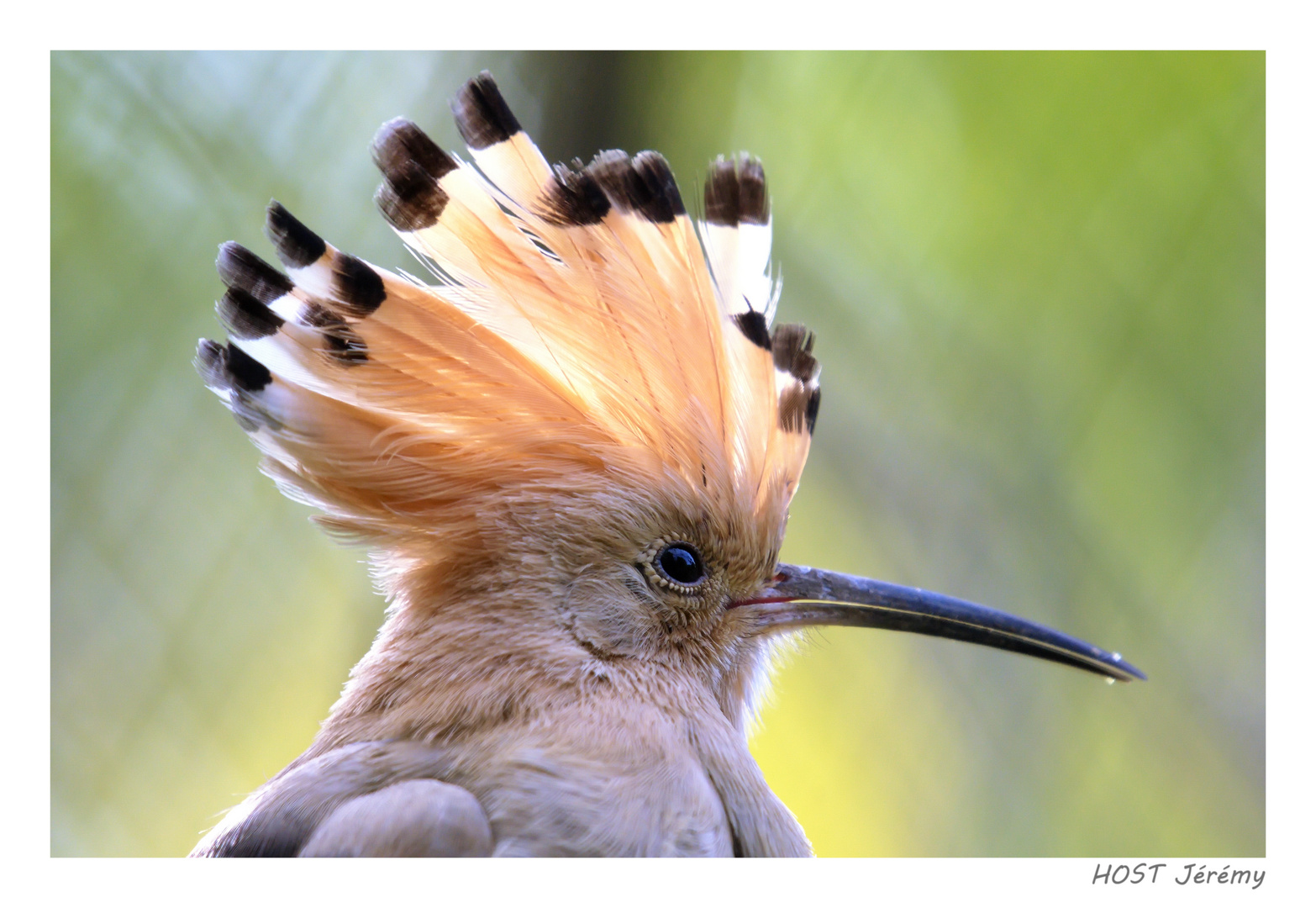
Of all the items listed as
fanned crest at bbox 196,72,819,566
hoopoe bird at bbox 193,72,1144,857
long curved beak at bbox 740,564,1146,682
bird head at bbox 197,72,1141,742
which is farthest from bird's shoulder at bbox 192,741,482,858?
long curved beak at bbox 740,564,1146,682

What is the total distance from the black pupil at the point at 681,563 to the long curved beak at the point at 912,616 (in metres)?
0.08

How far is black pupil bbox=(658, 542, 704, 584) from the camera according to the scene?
108cm

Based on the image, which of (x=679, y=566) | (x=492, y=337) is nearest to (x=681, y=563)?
(x=679, y=566)

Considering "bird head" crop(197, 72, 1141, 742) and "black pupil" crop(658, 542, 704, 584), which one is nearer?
"bird head" crop(197, 72, 1141, 742)

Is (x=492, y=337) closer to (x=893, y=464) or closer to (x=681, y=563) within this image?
(x=681, y=563)

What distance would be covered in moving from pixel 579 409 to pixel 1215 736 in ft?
5.98

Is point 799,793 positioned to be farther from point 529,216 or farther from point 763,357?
point 529,216

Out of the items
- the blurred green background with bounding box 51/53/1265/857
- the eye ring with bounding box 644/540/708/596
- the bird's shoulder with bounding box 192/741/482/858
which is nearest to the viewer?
the bird's shoulder with bounding box 192/741/482/858

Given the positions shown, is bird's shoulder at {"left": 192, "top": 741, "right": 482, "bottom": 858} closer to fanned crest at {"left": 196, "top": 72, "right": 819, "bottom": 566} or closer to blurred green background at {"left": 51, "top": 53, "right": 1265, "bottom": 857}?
fanned crest at {"left": 196, "top": 72, "right": 819, "bottom": 566}

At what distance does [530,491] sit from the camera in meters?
1.01
